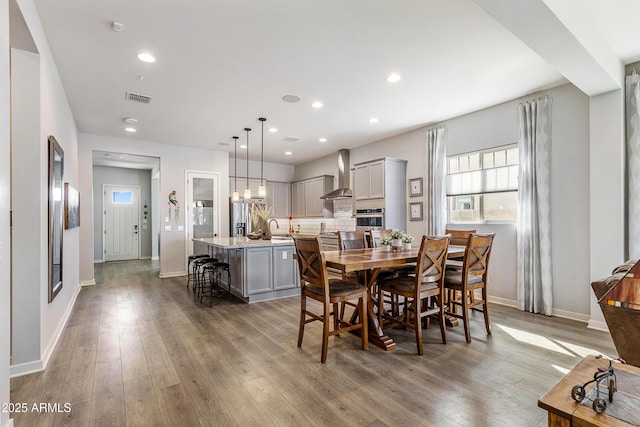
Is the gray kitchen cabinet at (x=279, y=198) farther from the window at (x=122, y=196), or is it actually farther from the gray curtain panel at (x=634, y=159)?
the gray curtain panel at (x=634, y=159)

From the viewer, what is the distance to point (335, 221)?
7.59 metres

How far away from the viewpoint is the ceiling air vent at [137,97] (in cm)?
403

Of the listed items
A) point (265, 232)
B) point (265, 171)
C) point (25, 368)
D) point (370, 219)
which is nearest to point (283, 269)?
point (265, 232)

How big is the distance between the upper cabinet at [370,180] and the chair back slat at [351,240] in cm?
177

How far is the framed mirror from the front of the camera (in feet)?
9.41

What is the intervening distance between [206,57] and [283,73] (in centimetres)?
83

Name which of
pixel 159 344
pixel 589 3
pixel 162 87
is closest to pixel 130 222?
pixel 162 87

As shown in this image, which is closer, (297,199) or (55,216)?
(55,216)

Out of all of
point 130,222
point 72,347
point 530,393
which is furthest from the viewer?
point 130,222

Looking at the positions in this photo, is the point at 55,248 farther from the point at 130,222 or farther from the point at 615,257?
the point at 130,222

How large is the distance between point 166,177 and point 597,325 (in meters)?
7.52

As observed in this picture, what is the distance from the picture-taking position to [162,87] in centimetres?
382

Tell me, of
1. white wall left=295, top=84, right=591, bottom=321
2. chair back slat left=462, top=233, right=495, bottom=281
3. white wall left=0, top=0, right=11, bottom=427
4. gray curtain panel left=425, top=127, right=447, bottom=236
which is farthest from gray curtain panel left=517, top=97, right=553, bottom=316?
white wall left=0, top=0, right=11, bottom=427

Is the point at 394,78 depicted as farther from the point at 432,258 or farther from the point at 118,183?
the point at 118,183
